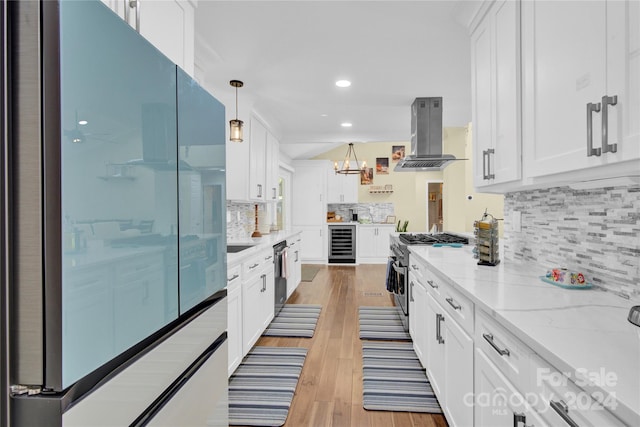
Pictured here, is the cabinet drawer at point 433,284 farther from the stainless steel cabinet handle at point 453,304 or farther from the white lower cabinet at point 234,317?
the white lower cabinet at point 234,317

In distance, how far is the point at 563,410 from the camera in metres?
0.83

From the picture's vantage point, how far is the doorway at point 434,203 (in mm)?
8734

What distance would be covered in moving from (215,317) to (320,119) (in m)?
3.87

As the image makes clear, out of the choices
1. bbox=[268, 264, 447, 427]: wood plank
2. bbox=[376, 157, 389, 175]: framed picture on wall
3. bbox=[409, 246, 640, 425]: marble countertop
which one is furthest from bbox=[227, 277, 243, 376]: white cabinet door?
bbox=[376, 157, 389, 175]: framed picture on wall

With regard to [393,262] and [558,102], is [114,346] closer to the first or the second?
[558,102]

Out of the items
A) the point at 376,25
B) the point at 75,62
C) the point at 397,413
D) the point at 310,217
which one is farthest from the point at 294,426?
the point at 310,217

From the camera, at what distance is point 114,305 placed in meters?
0.77

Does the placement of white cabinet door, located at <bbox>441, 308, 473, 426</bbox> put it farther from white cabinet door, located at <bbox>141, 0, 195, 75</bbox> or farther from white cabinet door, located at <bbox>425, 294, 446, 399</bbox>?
white cabinet door, located at <bbox>141, 0, 195, 75</bbox>

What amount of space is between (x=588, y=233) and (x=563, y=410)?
102 cm

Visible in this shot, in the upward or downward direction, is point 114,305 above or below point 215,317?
above

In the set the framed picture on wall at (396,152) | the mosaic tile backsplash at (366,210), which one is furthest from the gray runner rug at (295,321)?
the framed picture on wall at (396,152)

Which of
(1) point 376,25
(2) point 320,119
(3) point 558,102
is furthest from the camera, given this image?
(2) point 320,119

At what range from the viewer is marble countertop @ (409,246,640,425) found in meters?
0.72

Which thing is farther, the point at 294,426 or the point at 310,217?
the point at 310,217
